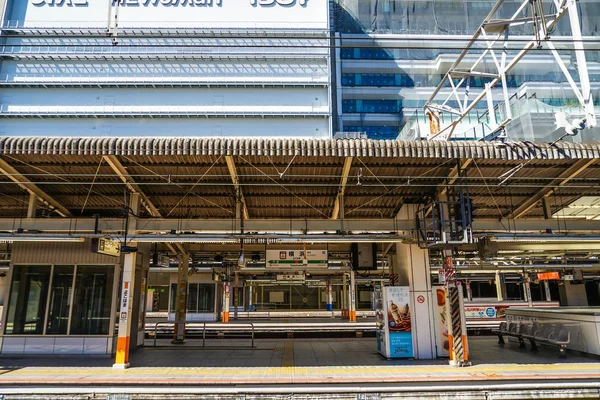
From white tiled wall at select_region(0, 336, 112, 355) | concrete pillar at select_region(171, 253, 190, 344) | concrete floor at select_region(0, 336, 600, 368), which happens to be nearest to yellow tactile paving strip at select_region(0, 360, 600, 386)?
concrete floor at select_region(0, 336, 600, 368)

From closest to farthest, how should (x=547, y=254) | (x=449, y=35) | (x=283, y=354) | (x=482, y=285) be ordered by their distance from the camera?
(x=283, y=354) < (x=547, y=254) < (x=482, y=285) < (x=449, y=35)

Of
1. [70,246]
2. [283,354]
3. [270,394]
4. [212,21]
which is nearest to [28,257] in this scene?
[70,246]

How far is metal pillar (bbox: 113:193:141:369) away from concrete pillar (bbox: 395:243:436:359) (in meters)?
7.98

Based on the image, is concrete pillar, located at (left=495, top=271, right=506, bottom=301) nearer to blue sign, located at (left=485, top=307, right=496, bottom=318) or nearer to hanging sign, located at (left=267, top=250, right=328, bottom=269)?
blue sign, located at (left=485, top=307, right=496, bottom=318)

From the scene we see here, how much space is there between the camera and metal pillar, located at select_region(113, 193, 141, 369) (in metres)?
10.8

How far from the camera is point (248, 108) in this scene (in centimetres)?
4053

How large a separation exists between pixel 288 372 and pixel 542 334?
31.3 feet

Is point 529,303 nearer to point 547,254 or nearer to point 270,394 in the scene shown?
point 547,254

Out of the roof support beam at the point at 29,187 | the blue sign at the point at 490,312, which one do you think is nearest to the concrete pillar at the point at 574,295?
the blue sign at the point at 490,312

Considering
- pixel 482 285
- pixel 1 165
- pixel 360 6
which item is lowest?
pixel 482 285

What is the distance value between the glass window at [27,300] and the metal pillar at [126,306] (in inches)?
142

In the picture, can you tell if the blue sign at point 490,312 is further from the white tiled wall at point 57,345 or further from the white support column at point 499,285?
the white tiled wall at point 57,345

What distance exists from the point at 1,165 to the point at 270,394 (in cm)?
854

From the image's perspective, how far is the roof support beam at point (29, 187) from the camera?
10.4 metres
